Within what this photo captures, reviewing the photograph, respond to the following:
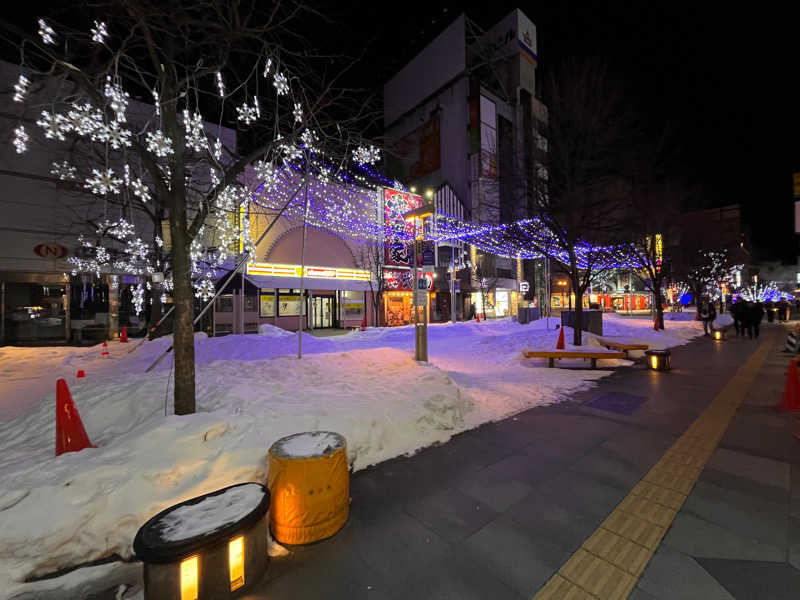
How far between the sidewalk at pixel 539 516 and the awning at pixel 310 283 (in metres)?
16.9

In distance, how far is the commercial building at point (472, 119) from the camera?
106ft

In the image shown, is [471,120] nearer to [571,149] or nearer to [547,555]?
[571,149]

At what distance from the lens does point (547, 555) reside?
101 inches

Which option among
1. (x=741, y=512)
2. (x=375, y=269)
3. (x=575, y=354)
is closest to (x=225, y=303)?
(x=375, y=269)

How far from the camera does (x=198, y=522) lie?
2.19m

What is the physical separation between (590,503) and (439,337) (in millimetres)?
14007

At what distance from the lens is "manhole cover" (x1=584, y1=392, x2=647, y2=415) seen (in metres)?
6.04

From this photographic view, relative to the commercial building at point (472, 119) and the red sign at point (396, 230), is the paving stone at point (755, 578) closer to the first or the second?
the red sign at point (396, 230)

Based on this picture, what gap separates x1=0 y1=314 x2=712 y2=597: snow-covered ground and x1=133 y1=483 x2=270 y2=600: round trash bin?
0.97m

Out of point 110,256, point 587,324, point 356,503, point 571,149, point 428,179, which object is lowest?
point 356,503

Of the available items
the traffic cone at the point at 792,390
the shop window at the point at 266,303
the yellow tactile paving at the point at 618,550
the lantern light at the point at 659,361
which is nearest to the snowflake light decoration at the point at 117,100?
the yellow tactile paving at the point at 618,550

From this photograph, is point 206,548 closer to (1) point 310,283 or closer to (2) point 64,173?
(2) point 64,173

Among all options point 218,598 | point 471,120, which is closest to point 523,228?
point 218,598

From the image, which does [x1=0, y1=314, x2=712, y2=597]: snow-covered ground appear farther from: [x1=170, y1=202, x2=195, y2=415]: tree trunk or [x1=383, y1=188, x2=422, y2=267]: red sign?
[x1=383, y1=188, x2=422, y2=267]: red sign
